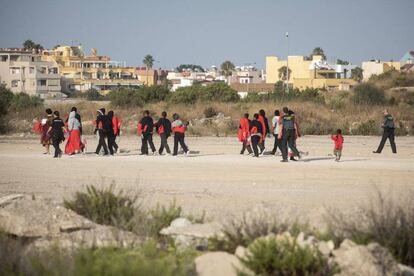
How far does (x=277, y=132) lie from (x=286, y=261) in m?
18.3

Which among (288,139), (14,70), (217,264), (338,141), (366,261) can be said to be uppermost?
(14,70)

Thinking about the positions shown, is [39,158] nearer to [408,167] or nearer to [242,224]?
[408,167]

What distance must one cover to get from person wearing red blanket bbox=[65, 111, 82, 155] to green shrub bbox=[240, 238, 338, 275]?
65.7 feet

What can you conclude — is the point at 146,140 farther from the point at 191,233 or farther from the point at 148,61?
the point at 148,61

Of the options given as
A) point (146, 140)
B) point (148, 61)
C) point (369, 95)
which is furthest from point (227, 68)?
point (146, 140)

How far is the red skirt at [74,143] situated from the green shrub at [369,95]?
41595 mm

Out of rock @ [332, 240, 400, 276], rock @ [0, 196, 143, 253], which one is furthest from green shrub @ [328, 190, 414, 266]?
rock @ [0, 196, 143, 253]

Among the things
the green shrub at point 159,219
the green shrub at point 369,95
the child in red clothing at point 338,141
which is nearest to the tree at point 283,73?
the green shrub at point 369,95

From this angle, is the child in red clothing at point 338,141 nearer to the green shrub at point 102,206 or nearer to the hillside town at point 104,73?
the green shrub at point 102,206

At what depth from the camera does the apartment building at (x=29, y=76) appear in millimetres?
116931

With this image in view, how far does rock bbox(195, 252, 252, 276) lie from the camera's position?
12.3 meters

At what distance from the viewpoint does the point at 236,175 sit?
25375 millimetres

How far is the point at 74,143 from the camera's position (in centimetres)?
3241

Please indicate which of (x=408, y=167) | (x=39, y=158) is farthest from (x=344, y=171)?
(x=39, y=158)
